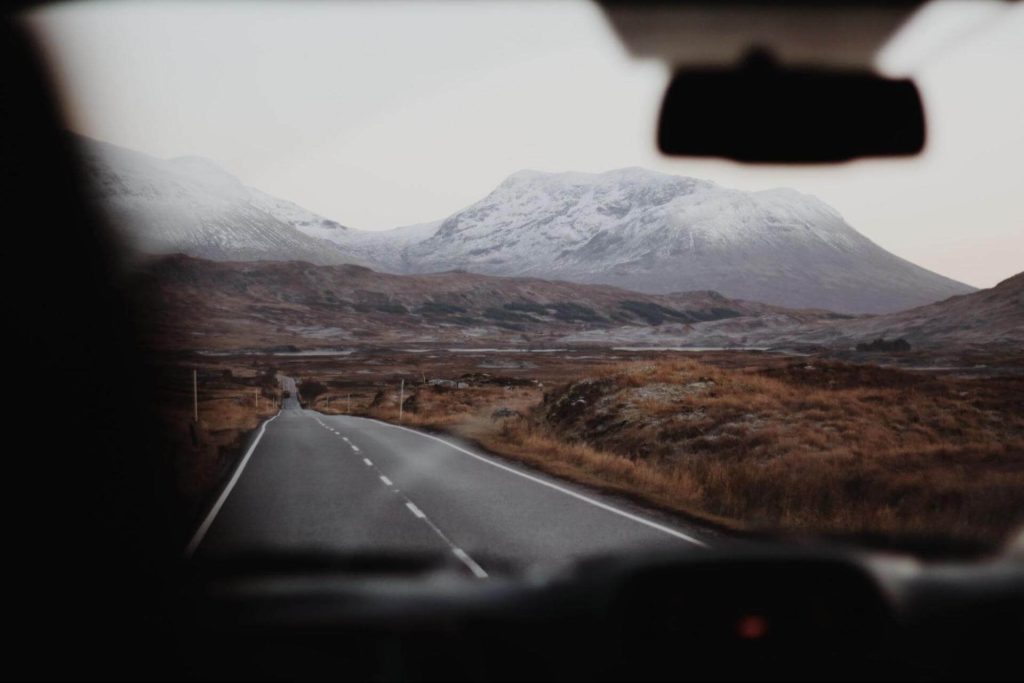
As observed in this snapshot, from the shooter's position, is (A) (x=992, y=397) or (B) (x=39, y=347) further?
(A) (x=992, y=397)

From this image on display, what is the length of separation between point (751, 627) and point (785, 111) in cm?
326

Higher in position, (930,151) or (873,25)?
(873,25)

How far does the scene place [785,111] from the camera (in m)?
4.82

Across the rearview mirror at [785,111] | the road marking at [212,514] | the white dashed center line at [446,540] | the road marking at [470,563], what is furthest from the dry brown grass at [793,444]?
the road marking at [212,514]

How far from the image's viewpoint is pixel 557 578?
3.02m

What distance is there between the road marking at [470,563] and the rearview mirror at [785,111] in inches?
160

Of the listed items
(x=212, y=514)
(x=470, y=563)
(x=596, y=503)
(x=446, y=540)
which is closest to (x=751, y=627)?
(x=470, y=563)

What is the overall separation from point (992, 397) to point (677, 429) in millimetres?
10510

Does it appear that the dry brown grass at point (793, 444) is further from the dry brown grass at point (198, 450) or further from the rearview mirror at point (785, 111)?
the dry brown grass at point (198, 450)

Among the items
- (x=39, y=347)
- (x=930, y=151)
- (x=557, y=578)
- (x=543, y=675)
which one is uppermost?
(x=930, y=151)

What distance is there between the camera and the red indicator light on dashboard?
104 inches

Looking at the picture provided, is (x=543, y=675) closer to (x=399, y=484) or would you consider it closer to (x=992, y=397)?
(x=399, y=484)

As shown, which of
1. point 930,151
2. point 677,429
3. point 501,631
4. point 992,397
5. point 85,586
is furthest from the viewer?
point 992,397

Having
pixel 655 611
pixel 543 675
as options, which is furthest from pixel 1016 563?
pixel 543 675
